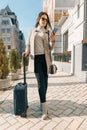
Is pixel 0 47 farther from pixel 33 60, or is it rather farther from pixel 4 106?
pixel 33 60

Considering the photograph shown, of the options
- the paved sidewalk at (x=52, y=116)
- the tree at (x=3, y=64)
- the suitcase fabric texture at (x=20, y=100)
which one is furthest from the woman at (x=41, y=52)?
the tree at (x=3, y=64)

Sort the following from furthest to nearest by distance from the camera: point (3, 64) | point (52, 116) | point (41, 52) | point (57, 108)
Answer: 1. point (3, 64)
2. point (57, 108)
3. point (52, 116)
4. point (41, 52)

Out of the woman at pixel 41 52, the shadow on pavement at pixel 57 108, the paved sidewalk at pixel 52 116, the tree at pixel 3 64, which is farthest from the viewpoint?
the tree at pixel 3 64

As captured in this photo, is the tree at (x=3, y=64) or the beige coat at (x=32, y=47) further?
the tree at (x=3, y=64)

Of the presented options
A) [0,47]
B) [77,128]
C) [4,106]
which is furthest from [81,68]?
[77,128]

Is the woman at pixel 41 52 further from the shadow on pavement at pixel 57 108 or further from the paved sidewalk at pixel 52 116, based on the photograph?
the shadow on pavement at pixel 57 108

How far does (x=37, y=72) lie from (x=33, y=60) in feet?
0.89

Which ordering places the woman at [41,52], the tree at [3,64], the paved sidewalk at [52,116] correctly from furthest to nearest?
1. the tree at [3,64]
2. the woman at [41,52]
3. the paved sidewalk at [52,116]

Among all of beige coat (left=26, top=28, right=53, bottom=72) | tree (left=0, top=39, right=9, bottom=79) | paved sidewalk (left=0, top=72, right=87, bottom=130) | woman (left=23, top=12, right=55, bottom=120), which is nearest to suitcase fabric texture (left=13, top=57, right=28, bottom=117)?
paved sidewalk (left=0, top=72, right=87, bottom=130)

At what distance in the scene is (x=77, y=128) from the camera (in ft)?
10.8

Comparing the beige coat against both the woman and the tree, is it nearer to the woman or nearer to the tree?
the woman

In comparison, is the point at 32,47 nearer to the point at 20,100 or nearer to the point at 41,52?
the point at 41,52

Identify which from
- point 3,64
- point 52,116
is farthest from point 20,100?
point 3,64

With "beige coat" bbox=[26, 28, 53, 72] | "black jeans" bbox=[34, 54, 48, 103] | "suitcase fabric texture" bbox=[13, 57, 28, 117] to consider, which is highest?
"beige coat" bbox=[26, 28, 53, 72]
